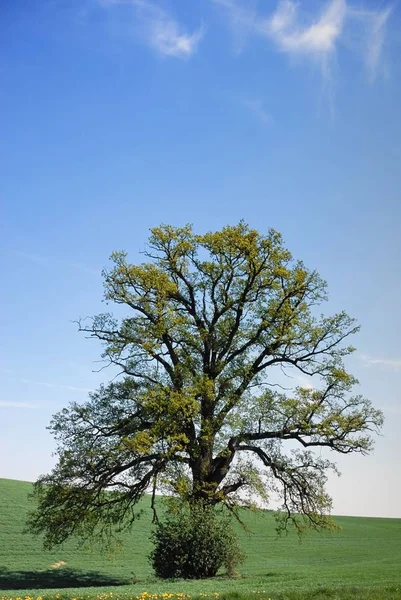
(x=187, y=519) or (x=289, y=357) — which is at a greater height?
(x=289, y=357)

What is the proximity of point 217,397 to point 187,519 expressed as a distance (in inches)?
239

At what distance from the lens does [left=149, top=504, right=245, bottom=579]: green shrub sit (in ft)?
98.3

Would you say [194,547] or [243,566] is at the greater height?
[194,547]

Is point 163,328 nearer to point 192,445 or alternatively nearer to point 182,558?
point 192,445

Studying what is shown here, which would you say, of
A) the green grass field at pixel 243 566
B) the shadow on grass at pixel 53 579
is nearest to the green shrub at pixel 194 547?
the green grass field at pixel 243 566

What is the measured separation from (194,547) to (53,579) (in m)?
8.25

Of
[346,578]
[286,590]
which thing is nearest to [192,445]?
[346,578]

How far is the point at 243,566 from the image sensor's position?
1623 inches

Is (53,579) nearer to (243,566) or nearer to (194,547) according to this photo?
(194,547)

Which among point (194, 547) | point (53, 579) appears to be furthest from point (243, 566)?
point (194, 547)

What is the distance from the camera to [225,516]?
32969mm

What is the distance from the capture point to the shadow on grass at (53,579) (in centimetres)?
3209

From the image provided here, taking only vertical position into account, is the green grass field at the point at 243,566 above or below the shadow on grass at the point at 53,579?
above

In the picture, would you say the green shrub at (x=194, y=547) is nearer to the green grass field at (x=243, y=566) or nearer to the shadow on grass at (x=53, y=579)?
the green grass field at (x=243, y=566)
